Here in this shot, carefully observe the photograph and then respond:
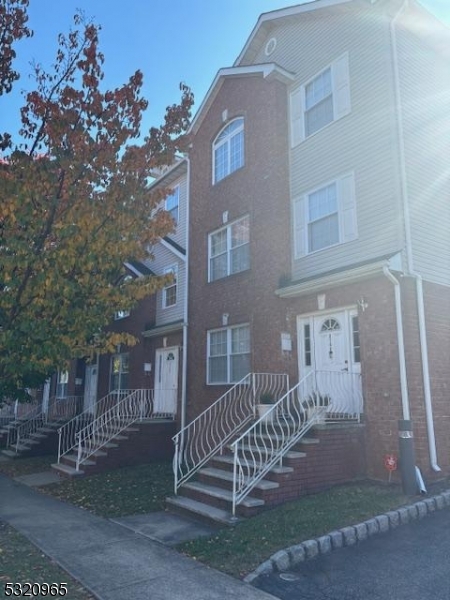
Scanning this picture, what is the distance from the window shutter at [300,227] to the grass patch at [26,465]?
8998 millimetres

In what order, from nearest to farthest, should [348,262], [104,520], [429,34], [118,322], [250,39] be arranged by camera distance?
[104,520] < [348,262] < [429,34] < [250,39] < [118,322]

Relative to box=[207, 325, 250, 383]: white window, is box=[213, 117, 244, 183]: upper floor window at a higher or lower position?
higher

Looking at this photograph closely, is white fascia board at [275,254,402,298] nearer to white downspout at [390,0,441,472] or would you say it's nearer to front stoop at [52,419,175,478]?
white downspout at [390,0,441,472]

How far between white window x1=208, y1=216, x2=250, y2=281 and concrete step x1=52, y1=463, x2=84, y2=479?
6.14m

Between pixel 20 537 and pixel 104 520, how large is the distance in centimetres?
136

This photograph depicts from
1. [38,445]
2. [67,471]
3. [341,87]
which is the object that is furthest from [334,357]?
[38,445]

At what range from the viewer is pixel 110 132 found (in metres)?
6.68

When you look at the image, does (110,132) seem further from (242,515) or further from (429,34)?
(429,34)

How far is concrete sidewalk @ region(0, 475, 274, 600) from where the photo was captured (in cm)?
485

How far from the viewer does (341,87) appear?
440 inches

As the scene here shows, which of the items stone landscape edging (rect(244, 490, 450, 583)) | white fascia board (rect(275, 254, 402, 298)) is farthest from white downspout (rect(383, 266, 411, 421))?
stone landscape edging (rect(244, 490, 450, 583))

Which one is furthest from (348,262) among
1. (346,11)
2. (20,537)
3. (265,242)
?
(20,537)

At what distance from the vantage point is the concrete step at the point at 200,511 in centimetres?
703

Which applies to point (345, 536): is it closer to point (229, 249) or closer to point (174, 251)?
point (229, 249)
